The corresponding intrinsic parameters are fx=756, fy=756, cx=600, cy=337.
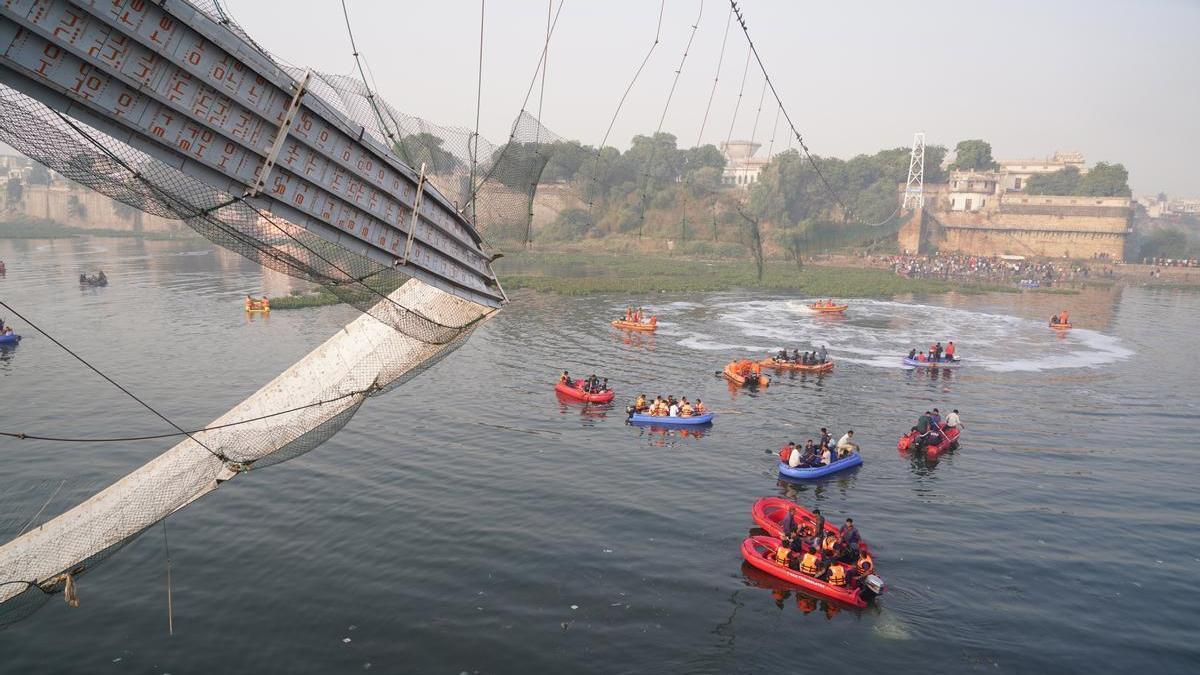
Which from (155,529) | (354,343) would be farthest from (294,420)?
(155,529)

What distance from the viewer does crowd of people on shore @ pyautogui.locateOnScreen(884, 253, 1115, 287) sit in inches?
4289

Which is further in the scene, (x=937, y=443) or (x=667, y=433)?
(x=667, y=433)

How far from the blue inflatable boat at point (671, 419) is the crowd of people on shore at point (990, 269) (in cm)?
8214

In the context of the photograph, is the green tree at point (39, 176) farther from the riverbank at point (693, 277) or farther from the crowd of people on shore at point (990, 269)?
the crowd of people on shore at point (990, 269)

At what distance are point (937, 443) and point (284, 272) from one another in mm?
29090

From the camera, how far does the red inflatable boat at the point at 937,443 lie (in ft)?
108

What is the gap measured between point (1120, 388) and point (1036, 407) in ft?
30.5

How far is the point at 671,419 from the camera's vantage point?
36.0m

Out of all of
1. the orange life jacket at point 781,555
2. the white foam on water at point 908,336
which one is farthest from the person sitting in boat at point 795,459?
the white foam on water at point 908,336

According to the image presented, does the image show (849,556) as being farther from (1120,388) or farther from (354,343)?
(1120,388)

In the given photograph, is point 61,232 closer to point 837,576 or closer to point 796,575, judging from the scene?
point 796,575

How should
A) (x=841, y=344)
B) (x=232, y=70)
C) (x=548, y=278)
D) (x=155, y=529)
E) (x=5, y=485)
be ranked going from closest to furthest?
(x=232, y=70) → (x=155, y=529) → (x=5, y=485) → (x=841, y=344) → (x=548, y=278)

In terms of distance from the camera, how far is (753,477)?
30172mm

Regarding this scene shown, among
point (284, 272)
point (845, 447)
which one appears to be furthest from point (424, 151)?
point (845, 447)
